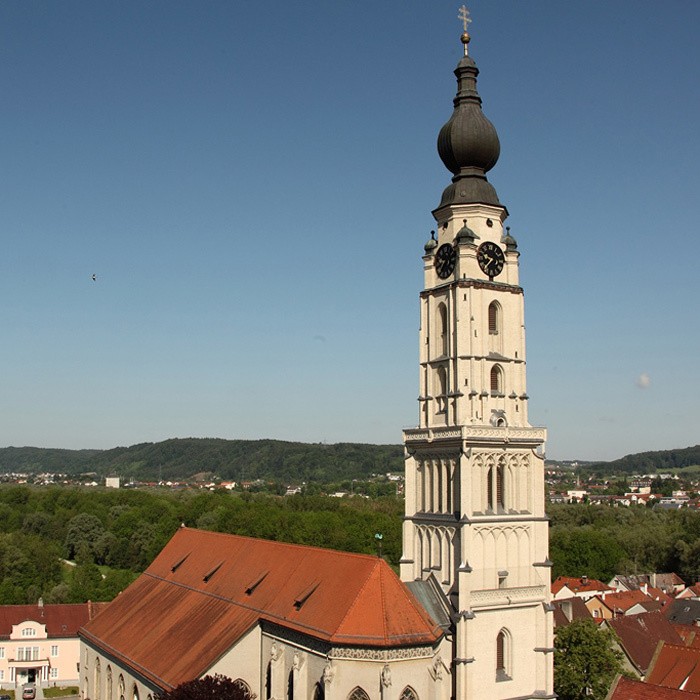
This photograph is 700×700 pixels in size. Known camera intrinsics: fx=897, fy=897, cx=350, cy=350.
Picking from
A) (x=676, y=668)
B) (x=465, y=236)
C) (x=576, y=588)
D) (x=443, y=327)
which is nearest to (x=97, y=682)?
(x=443, y=327)

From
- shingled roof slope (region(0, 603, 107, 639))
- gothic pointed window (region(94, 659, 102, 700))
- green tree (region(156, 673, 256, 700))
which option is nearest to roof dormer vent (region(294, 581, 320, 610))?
green tree (region(156, 673, 256, 700))

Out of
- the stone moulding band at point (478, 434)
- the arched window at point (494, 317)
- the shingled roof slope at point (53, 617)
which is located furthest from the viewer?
the shingled roof slope at point (53, 617)

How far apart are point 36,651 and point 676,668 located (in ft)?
159

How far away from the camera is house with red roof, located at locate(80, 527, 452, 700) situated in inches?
1512

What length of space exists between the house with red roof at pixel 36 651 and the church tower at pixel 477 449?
39.5m

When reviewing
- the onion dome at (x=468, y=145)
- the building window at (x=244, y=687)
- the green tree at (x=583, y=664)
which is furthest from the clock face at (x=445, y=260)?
the green tree at (x=583, y=664)

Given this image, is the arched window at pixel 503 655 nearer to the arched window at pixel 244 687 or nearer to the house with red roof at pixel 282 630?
the house with red roof at pixel 282 630

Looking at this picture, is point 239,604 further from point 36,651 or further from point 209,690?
point 36,651

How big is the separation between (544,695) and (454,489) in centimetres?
1106

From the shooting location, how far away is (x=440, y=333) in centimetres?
4684

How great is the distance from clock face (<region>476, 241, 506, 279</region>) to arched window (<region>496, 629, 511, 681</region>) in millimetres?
17841

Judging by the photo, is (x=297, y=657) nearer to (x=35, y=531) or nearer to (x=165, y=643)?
(x=165, y=643)

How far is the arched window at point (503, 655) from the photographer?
42.8m

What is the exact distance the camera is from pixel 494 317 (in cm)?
4647
